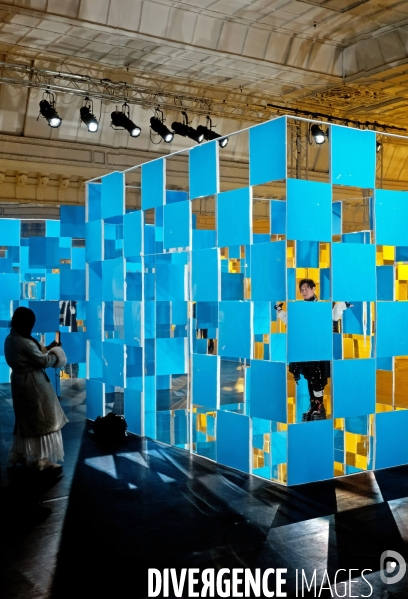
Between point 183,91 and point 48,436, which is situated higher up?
point 183,91

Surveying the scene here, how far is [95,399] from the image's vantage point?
757 cm

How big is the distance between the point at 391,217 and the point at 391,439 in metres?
1.92

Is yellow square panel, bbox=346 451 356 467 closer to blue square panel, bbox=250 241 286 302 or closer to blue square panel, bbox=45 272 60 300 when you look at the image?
blue square panel, bbox=250 241 286 302

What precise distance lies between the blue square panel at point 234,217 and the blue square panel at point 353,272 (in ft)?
2.47

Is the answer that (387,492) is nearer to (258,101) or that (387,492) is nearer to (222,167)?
(258,101)

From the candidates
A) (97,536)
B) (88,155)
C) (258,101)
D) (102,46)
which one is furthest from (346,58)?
(97,536)

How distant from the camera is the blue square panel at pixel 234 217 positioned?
5.47m

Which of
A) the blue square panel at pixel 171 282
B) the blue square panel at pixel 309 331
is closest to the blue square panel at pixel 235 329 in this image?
the blue square panel at pixel 309 331

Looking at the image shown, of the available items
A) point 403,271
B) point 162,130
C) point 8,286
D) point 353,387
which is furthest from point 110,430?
point 403,271

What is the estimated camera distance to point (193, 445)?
6.20 m

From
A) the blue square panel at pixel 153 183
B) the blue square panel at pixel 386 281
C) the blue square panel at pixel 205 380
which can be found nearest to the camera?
the blue square panel at pixel 205 380

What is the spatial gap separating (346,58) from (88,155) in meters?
4.51

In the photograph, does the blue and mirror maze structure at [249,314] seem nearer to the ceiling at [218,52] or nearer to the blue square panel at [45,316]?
the blue square panel at [45,316]

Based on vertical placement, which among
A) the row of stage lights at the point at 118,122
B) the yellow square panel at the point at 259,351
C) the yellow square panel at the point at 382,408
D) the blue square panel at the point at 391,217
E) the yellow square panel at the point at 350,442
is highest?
the row of stage lights at the point at 118,122
